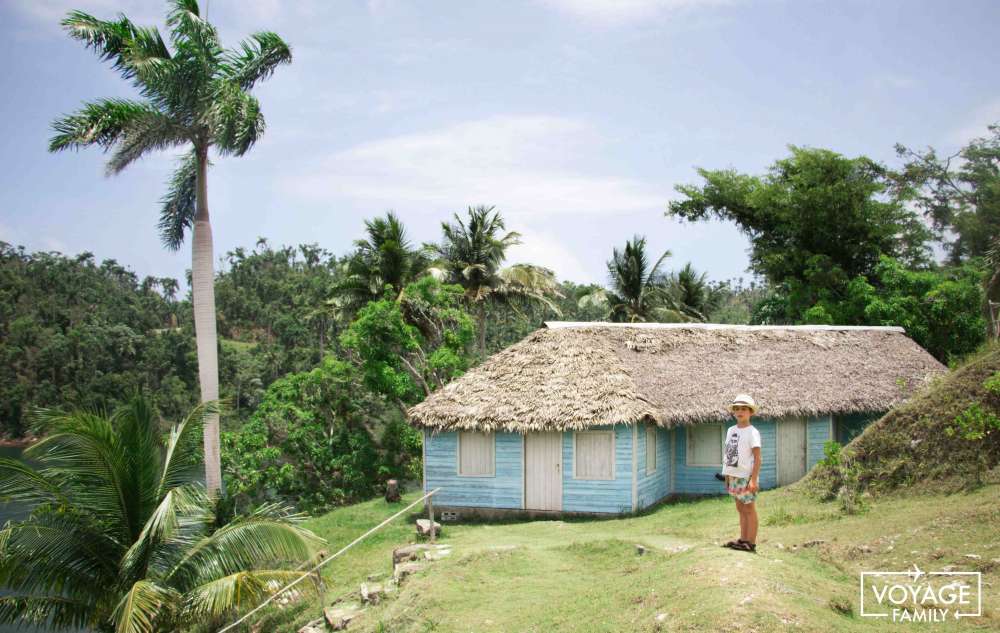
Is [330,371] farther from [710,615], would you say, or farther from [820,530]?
[710,615]

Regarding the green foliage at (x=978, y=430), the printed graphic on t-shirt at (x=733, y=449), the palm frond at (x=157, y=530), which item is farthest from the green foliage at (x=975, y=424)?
the palm frond at (x=157, y=530)

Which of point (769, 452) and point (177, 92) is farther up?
point (177, 92)

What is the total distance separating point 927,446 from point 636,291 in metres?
20.1

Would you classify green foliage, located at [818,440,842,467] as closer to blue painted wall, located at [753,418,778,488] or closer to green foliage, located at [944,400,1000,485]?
green foliage, located at [944,400,1000,485]

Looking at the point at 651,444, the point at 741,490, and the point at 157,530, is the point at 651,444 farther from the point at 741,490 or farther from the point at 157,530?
the point at 157,530

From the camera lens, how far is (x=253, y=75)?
1822 centimetres

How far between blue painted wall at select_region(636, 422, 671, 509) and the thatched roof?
63cm

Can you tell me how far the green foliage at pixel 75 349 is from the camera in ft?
160

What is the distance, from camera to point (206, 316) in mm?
16969

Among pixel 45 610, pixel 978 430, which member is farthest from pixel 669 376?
pixel 45 610

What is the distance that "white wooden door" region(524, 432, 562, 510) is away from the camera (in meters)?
15.8

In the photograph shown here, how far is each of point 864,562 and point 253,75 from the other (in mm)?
15279

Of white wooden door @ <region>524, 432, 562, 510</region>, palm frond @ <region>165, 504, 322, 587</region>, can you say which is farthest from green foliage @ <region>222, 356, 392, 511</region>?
palm frond @ <region>165, 504, 322, 587</region>

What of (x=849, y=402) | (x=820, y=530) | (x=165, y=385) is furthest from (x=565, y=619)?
(x=165, y=385)
